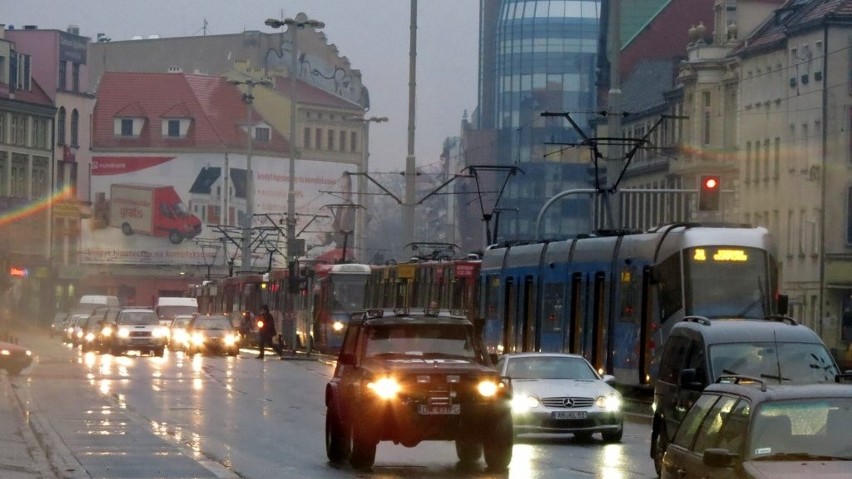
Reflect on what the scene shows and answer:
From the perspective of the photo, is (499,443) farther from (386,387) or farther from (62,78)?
(62,78)

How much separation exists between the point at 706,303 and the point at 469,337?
1296cm

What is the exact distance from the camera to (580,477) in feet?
65.0

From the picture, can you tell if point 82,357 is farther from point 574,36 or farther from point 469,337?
point 574,36

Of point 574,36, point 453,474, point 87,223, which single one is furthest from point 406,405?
point 574,36

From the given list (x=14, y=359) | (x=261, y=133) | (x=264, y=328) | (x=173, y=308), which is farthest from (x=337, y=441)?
(x=261, y=133)

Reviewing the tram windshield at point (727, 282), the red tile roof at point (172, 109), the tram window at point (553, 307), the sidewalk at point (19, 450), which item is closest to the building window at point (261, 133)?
the red tile roof at point (172, 109)

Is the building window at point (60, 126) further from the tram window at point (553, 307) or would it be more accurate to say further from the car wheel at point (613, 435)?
the car wheel at point (613, 435)

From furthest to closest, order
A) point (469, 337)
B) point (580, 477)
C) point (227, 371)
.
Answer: point (227, 371) < point (469, 337) < point (580, 477)

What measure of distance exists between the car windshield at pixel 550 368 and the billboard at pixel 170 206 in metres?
97.3

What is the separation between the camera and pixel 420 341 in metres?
21.3

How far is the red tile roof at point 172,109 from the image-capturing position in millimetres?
130250

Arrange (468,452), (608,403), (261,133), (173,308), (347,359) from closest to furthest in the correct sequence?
(347,359)
(468,452)
(608,403)
(173,308)
(261,133)

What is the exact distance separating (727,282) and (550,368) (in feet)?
23.5

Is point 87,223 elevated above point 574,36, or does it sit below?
below
